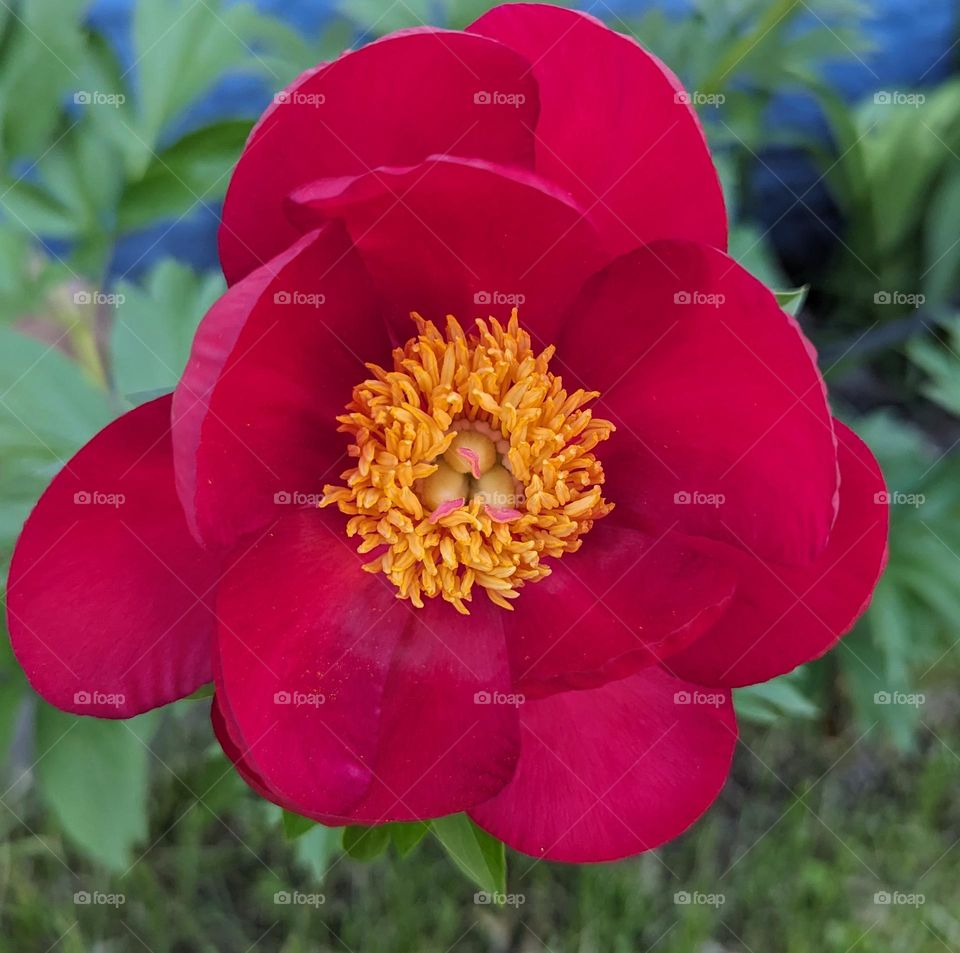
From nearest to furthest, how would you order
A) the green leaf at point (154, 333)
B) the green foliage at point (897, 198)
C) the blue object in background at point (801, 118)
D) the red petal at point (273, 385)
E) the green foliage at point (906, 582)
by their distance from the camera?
the red petal at point (273, 385) < the green leaf at point (154, 333) < the green foliage at point (906, 582) < the green foliage at point (897, 198) < the blue object in background at point (801, 118)

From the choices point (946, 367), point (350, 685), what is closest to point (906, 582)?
point (946, 367)

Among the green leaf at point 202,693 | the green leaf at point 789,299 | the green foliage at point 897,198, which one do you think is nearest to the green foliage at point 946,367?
the green foliage at point 897,198

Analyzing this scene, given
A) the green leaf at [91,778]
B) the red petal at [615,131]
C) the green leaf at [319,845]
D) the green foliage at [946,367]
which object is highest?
the red petal at [615,131]

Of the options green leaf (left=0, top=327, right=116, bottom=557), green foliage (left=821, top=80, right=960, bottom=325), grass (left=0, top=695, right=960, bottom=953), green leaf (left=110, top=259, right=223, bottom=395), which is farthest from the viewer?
green foliage (left=821, top=80, right=960, bottom=325)

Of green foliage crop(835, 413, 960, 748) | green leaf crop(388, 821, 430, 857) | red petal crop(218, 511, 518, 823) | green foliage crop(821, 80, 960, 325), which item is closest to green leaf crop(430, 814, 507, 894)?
green leaf crop(388, 821, 430, 857)

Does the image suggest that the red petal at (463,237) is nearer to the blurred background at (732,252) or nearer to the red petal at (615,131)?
the red petal at (615,131)

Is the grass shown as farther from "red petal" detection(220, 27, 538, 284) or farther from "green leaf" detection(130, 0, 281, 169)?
"red petal" detection(220, 27, 538, 284)

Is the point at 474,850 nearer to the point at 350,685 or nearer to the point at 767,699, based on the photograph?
the point at 350,685
